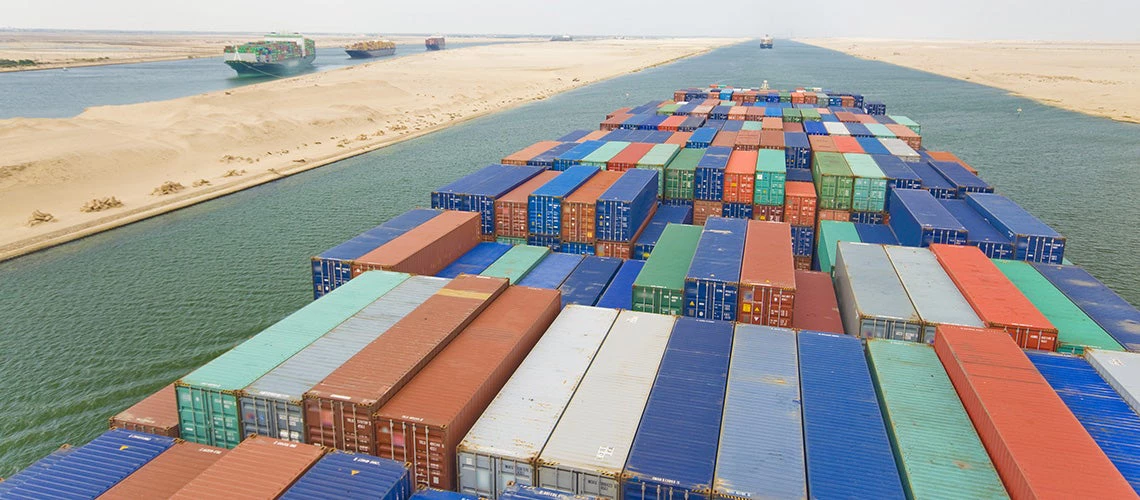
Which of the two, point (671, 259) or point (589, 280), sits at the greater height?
point (671, 259)

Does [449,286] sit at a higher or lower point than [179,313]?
higher

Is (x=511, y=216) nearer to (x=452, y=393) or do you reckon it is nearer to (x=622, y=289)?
(x=622, y=289)

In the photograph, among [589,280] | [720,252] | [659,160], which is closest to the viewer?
[720,252]

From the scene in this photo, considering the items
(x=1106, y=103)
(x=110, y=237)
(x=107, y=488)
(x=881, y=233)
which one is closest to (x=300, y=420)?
(x=107, y=488)

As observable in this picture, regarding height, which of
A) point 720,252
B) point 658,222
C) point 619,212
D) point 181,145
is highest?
point 619,212

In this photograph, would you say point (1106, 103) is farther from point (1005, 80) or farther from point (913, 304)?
point (913, 304)

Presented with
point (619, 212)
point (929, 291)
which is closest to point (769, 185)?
point (619, 212)
